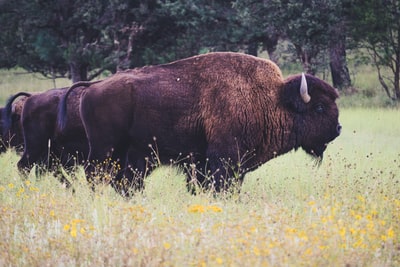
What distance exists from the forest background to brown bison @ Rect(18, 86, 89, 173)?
1536 cm

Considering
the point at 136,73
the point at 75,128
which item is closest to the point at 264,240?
the point at 136,73

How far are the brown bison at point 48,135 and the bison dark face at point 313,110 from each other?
3.07m

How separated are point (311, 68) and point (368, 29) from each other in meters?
3.07

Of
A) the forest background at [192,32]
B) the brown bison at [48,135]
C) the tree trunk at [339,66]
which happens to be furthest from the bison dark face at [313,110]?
the tree trunk at [339,66]

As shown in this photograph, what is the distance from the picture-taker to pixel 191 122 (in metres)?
9.11

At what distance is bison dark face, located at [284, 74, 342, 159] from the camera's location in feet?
30.7

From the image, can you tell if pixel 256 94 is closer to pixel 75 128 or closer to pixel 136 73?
pixel 136 73

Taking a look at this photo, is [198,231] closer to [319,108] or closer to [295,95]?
[295,95]

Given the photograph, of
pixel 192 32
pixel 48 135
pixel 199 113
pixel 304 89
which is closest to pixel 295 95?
pixel 304 89

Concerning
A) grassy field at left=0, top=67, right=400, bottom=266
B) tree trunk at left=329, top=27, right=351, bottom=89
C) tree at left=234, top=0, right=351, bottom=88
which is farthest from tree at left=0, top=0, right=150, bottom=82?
grassy field at left=0, top=67, right=400, bottom=266

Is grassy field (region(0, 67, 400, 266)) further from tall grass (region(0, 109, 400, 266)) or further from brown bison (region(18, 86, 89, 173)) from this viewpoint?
brown bison (region(18, 86, 89, 173))

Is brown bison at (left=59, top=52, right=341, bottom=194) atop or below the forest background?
atop

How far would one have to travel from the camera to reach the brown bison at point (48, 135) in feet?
34.6

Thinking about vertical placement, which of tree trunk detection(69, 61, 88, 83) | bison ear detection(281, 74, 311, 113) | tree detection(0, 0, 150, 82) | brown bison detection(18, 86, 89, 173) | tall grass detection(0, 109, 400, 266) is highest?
bison ear detection(281, 74, 311, 113)
